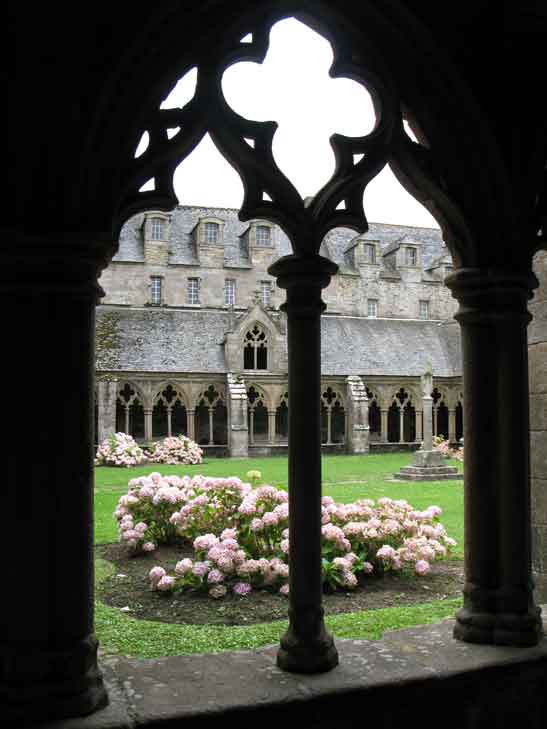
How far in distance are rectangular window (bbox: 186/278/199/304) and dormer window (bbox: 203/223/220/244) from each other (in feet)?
6.17

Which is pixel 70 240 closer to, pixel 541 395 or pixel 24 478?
pixel 24 478

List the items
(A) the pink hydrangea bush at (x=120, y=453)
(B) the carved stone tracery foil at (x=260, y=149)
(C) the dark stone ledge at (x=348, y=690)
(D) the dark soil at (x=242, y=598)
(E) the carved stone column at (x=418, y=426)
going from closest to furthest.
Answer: (C) the dark stone ledge at (x=348, y=690)
(B) the carved stone tracery foil at (x=260, y=149)
(D) the dark soil at (x=242, y=598)
(A) the pink hydrangea bush at (x=120, y=453)
(E) the carved stone column at (x=418, y=426)

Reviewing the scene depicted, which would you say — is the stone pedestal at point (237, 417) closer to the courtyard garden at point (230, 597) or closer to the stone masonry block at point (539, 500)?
the courtyard garden at point (230, 597)

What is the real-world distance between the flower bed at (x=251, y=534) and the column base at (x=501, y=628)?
3005 mm

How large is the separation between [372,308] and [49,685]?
115 ft

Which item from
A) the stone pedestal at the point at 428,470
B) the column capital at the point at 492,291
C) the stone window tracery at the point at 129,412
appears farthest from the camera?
the stone window tracery at the point at 129,412

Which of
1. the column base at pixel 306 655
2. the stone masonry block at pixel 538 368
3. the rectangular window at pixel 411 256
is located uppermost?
the rectangular window at pixel 411 256

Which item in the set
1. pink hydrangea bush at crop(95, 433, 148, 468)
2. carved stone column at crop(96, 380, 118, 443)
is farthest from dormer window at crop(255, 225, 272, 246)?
pink hydrangea bush at crop(95, 433, 148, 468)

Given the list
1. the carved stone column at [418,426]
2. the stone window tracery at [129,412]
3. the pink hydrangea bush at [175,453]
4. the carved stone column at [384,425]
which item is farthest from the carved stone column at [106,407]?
the carved stone column at [418,426]

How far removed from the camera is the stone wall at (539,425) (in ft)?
11.5

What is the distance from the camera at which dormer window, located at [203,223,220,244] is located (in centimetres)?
3328

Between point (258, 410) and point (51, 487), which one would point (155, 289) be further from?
point (51, 487)

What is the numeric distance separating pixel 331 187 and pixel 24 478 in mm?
1485

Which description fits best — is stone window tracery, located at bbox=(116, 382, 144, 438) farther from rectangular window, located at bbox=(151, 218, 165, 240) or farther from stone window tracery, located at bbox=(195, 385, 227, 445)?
rectangular window, located at bbox=(151, 218, 165, 240)
